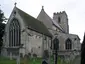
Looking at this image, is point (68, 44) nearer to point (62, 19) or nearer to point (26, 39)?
point (26, 39)

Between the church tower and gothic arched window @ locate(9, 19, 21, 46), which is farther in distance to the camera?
the church tower

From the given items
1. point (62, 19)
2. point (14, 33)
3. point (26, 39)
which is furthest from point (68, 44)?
point (62, 19)

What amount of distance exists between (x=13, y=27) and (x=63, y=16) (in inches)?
1341

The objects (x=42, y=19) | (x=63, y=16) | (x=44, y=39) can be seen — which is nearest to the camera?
(x=44, y=39)

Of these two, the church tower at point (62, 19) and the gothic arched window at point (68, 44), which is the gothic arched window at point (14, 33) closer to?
the gothic arched window at point (68, 44)

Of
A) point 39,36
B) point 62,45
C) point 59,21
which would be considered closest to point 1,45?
point 39,36

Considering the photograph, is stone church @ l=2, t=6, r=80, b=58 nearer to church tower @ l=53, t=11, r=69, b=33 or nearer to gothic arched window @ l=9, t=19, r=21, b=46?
gothic arched window @ l=9, t=19, r=21, b=46

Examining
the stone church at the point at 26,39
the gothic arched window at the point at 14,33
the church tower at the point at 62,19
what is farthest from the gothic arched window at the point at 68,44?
the church tower at the point at 62,19

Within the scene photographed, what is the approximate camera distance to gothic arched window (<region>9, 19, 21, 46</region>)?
131 feet

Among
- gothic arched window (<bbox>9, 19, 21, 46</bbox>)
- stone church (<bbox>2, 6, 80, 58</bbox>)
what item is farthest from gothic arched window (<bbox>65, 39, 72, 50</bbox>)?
gothic arched window (<bbox>9, 19, 21, 46</bbox>)

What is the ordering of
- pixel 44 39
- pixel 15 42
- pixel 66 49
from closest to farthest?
1. pixel 15 42
2. pixel 44 39
3. pixel 66 49

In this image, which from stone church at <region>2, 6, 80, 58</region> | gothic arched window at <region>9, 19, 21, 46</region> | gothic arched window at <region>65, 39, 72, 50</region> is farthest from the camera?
gothic arched window at <region>65, 39, 72, 50</region>

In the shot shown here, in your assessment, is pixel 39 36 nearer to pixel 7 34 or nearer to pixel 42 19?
Answer: pixel 7 34

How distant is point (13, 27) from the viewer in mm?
40625
